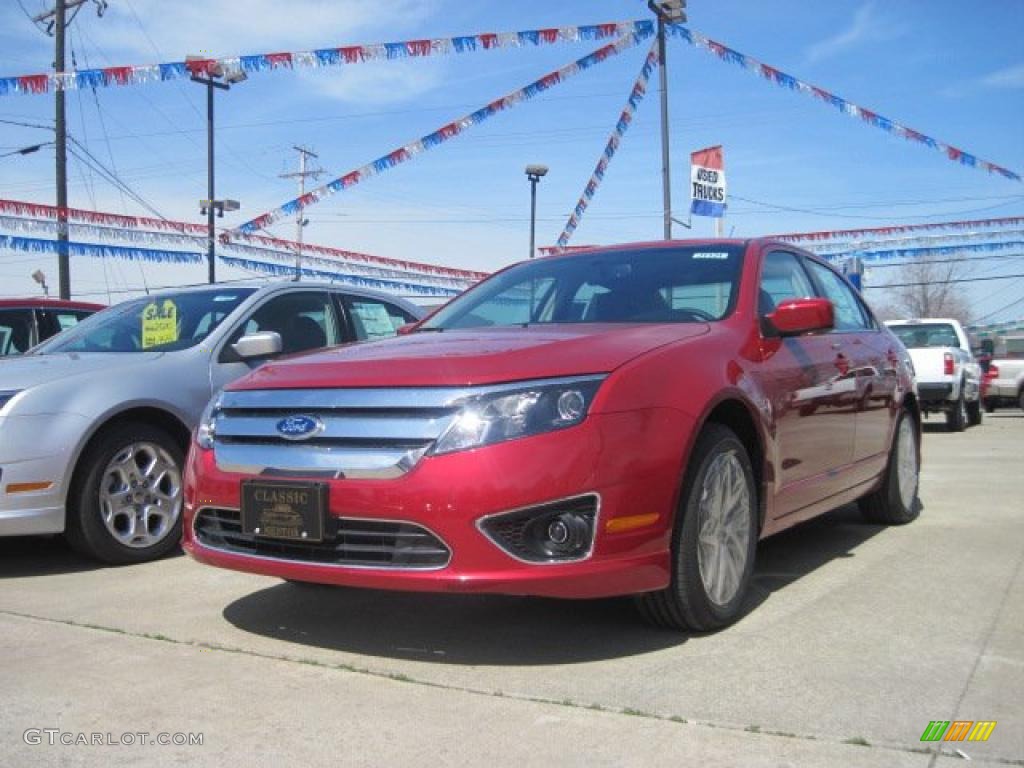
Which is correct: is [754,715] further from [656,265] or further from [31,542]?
[31,542]

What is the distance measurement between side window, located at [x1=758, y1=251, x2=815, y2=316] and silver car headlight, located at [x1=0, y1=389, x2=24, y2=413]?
3.54 metres

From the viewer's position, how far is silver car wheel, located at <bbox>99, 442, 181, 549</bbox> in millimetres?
5109

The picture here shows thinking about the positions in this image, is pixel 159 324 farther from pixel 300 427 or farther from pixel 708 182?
pixel 708 182

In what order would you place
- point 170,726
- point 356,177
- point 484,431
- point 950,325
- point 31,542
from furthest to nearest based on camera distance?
point 356,177 → point 950,325 → point 31,542 → point 484,431 → point 170,726

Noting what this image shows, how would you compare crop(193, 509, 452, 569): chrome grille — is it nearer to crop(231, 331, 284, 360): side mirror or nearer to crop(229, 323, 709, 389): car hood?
crop(229, 323, 709, 389): car hood

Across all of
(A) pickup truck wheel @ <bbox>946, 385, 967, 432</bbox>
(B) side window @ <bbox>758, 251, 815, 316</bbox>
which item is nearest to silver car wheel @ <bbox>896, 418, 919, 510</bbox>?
(B) side window @ <bbox>758, 251, 815, 316</bbox>

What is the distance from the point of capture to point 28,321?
26.7 ft

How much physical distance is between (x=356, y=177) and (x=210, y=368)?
39.7 feet

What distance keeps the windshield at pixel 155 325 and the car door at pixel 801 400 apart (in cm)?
322

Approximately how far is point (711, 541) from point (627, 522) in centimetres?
56

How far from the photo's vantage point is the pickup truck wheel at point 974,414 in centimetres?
1508

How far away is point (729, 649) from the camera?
11.4ft

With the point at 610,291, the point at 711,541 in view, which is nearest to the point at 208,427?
the point at 610,291

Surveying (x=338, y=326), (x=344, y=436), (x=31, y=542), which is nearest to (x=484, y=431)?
(x=344, y=436)
